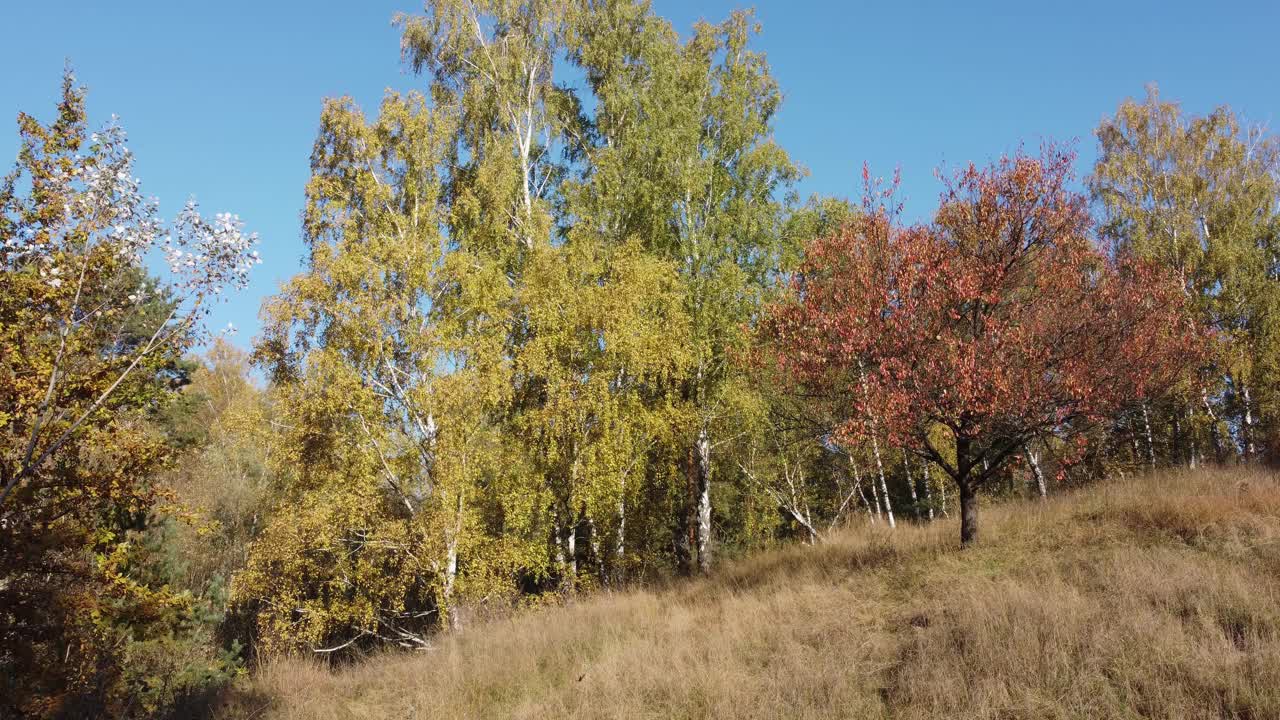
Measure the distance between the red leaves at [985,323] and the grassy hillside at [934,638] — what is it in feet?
6.49

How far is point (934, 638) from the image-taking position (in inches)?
293

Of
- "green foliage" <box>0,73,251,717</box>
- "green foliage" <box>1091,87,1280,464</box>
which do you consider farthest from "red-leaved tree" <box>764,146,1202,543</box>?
"green foliage" <box>1091,87,1280,464</box>

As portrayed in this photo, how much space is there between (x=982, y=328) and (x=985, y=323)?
0.81m

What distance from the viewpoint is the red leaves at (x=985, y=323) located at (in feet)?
31.0

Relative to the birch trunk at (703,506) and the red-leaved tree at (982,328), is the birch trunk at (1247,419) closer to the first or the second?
the red-leaved tree at (982,328)

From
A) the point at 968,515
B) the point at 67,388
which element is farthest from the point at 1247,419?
the point at 67,388

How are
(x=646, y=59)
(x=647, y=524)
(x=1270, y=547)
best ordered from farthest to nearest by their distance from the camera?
(x=647, y=524) < (x=646, y=59) < (x=1270, y=547)

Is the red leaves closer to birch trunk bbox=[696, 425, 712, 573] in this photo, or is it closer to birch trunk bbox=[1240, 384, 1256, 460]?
birch trunk bbox=[696, 425, 712, 573]

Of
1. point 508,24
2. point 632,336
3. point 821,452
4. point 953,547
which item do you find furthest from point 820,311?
point 821,452

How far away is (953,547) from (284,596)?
12.9 meters

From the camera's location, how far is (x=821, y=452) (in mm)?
28062

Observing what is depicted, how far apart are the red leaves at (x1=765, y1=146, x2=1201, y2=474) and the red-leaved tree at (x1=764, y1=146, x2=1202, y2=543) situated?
0.07 feet

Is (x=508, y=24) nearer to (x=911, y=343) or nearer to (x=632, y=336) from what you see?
(x=632, y=336)

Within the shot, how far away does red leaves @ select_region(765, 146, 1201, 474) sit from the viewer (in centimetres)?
945
